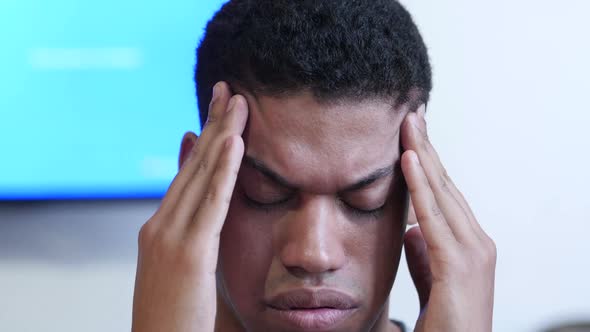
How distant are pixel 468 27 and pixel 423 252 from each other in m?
0.53

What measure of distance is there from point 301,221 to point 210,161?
16 cm

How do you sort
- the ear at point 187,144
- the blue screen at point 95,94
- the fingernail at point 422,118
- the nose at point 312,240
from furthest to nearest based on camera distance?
the blue screen at point 95,94
the ear at point 187,144
the fingernail at point 422,118
the nose at point 312,240

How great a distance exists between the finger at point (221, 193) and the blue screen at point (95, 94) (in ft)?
1.52

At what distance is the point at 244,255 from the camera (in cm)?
97

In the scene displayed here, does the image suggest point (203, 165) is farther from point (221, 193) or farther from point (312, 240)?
point (312, 240)

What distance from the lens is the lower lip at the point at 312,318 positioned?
3.06 feet

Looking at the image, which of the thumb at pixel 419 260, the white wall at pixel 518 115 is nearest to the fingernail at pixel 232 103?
the thumb at pixel 419 260

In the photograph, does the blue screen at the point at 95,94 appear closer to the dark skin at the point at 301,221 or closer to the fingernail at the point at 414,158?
the dark skin at the point at 301,221

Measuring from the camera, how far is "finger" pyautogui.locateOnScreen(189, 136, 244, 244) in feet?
3.08

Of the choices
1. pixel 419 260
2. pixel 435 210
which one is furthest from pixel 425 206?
pixel 419 260

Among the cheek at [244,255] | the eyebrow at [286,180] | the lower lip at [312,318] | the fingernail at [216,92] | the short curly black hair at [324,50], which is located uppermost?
the short curly black hair at [324,50]

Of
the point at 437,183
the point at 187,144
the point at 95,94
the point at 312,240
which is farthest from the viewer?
the point at 95,94

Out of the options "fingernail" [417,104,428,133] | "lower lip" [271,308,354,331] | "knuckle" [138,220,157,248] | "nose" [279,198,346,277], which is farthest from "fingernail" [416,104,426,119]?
"knuckle" [138,220,157,248]

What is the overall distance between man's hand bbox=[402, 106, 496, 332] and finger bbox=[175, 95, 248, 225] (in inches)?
9.1
